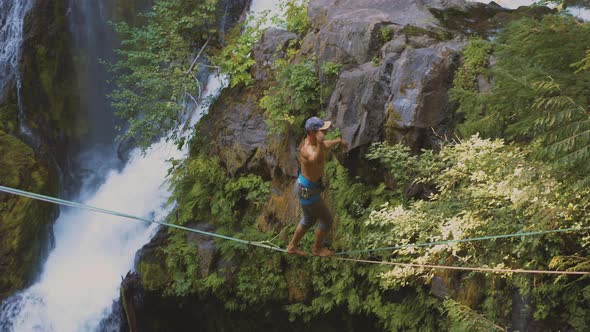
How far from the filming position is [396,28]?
321 inches

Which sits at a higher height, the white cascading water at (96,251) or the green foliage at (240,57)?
the green foliage at (240,57)

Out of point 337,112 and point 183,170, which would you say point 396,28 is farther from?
point 183,170

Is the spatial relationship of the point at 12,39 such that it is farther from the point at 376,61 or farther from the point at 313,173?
the point at 313,173

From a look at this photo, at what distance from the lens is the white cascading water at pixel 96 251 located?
1017 centimetres

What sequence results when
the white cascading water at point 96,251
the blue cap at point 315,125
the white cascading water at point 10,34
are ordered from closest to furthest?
the blue cap at point 315,125
the white cascading water at point 96,251
the white cascading water at point 10,34

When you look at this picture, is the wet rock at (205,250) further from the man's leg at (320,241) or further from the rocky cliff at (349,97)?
the man's leg at (320,241)

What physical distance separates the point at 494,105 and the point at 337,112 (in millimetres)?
3317

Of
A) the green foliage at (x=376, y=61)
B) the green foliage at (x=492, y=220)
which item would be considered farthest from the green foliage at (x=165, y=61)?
the green foliage at (x=492, y=220)

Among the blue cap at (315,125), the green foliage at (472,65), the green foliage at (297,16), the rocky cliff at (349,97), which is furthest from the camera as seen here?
the green foliage at (297,16)

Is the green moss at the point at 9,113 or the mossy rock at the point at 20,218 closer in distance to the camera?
the mossy rock at the point at 20,218

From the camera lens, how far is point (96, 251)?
11711 mm

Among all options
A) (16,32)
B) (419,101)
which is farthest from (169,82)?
(419,101)

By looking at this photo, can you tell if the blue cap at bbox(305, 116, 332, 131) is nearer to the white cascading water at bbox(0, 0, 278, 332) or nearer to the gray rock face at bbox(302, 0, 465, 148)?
the gray rock face at bbox(302, 0, 465, 148)

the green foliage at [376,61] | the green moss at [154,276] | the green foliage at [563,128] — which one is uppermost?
the green foliage at [563,128]
